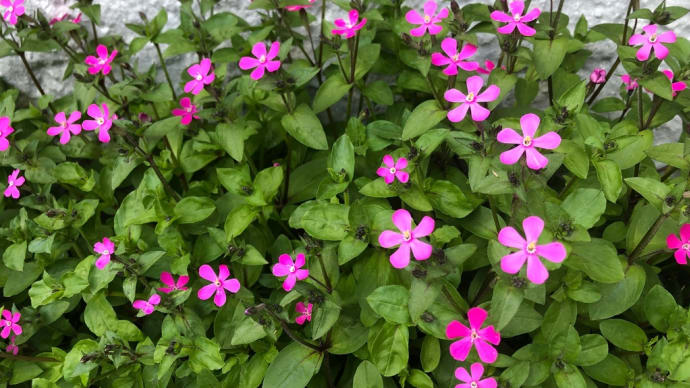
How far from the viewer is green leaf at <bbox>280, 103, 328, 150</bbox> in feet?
6.48

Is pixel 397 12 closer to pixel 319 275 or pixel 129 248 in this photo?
pixel 319 275

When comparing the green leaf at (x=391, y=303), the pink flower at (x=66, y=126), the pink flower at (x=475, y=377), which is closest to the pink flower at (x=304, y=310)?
the green leaf at (x=391, y=303)

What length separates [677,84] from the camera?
1.80 meters

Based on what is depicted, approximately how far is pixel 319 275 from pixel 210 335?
54 cm

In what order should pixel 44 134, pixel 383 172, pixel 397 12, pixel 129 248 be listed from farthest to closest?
pixel 44 134
pixel 397 12
pixel 129 248
pixel 383 172

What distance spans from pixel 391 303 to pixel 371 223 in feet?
0.84

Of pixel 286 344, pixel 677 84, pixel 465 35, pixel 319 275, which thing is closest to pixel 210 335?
pixel 286 344

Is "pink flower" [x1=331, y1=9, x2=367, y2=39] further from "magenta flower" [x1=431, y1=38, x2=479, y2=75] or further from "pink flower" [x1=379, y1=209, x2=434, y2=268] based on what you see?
"pink flower" [x1=379, y1=209, x2=434, y2=268]

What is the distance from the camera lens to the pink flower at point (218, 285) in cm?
170

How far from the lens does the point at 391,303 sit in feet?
5.20

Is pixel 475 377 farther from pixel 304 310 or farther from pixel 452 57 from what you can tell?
pixel 452 57

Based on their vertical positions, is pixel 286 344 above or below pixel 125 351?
below

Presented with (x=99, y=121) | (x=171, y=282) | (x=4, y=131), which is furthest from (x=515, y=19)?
(x=4, y=131)

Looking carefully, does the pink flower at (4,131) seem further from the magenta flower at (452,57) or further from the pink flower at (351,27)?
the magenta flower at (452,57)
